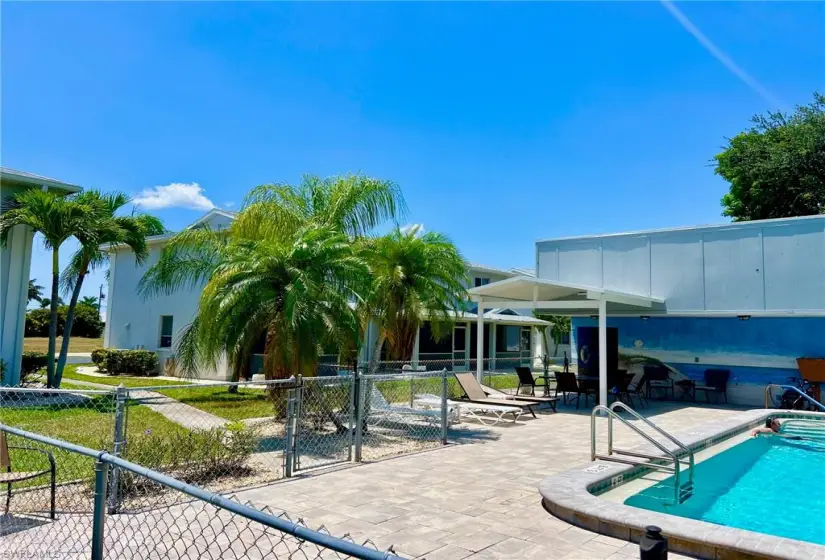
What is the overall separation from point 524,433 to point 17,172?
1541cm

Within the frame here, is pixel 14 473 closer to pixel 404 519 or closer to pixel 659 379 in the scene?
pixel 404 519

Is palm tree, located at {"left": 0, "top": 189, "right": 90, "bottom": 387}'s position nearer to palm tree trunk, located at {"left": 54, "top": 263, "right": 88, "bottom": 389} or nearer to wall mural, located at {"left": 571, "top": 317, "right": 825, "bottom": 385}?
palm tree trunk, located at {"left": 54, "top": 263, "right": 88, "bottom": 389}

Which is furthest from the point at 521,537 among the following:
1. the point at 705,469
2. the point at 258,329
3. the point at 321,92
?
the point at 321,92

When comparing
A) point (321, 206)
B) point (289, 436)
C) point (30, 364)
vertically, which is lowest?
point (289, 436)

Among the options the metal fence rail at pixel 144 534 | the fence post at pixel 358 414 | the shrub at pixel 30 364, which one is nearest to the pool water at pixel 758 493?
the fence post at pixel 358 414

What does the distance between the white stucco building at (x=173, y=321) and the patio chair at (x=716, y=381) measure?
6157 millimetres

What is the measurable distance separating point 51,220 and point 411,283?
9.51m

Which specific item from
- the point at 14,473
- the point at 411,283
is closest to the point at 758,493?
the point at 411,283

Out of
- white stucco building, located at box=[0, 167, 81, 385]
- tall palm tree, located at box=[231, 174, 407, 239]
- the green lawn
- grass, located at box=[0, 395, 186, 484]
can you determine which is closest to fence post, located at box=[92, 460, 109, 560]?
grass, located at box=[0, 395, 186, 484]

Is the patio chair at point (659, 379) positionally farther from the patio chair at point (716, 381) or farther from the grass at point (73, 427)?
the grass at point (73, 427)

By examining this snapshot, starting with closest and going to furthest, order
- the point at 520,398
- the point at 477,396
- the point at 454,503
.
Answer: the point at 454,503
the point at 477,396
the point at 520,398

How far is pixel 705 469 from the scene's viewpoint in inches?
376

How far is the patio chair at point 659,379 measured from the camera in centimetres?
1830

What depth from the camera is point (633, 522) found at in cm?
544
